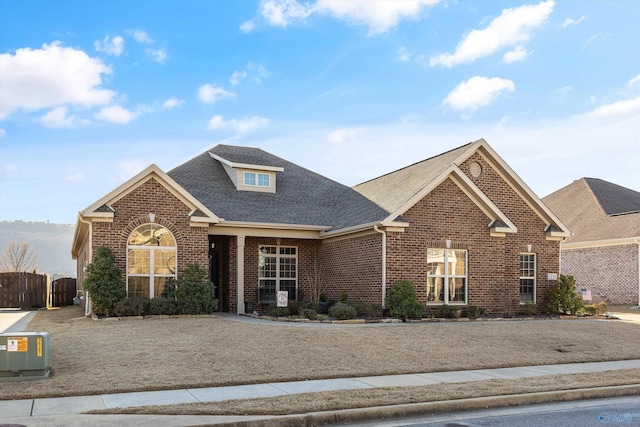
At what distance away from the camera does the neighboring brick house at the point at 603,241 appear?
31516mm

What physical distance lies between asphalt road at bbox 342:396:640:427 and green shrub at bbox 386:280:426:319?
979 centimetres

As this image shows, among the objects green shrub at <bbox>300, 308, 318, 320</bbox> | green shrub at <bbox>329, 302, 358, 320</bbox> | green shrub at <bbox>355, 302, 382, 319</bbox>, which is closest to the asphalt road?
green shrub at <bbox>329, 302, 358, 320</bbox>

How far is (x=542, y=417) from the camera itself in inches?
355

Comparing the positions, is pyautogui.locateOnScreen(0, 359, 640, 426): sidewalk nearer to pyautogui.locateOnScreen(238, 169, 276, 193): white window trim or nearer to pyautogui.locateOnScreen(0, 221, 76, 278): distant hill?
pyautogui.locateOnScreen(238, 169, 276, 193): white window trim

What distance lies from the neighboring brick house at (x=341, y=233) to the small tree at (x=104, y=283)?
495 mm

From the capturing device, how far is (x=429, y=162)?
24812 millimetres

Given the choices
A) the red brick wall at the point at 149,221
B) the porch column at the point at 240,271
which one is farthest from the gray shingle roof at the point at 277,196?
the red brick wall at the point at 149,221

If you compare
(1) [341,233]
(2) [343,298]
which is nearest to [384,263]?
(2) [343,298]

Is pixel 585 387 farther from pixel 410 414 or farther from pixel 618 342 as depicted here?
pixel 618 342

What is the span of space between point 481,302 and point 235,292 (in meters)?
8.87

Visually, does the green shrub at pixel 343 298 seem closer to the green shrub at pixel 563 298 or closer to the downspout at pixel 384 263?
the downspout at pixel 384 263

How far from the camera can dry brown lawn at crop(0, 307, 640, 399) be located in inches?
425

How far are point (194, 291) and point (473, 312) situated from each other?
9119mm

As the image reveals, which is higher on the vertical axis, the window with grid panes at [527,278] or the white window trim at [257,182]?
the white window trim at [257,182]
